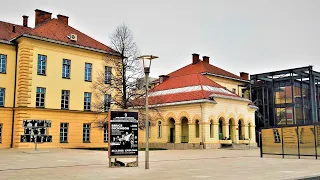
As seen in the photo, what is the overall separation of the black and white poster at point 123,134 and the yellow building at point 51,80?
1866 cm

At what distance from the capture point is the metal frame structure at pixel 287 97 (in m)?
55.8

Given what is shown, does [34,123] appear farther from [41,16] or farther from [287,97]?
[287,97]

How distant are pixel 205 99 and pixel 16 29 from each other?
73.9ft

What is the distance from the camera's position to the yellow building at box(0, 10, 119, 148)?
36.6m

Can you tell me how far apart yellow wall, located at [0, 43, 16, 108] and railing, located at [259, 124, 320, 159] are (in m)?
25.0

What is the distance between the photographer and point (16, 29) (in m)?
41.0

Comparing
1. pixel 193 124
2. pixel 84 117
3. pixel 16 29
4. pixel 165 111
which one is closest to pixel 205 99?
pixel 193 124

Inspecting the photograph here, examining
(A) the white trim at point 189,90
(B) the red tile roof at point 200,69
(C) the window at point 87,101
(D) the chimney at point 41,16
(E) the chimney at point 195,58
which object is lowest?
(C) the window at point 87,101

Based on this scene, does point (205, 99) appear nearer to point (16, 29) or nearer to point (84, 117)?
point (84, 117)

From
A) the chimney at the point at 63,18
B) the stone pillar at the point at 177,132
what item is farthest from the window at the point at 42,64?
the stone pillar at the point at 177,132

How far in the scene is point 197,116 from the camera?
42812mm

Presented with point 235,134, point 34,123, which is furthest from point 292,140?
point 235,134

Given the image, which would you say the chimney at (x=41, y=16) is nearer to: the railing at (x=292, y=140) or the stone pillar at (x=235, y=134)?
the stone pillar at (x=235, y=134)

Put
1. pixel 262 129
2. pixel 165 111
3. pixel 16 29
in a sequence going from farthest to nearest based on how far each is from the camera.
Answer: pixel 165 111 < pixel 16 29 < pixel 262 129
